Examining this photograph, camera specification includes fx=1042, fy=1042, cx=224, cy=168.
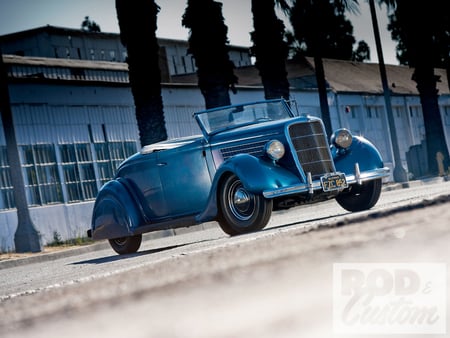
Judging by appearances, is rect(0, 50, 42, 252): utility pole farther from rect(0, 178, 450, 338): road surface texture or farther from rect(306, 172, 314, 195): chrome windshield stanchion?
rect(0, 178, 450, 338): road surface texture

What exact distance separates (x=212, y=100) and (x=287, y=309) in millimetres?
24840

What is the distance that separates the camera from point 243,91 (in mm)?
38875

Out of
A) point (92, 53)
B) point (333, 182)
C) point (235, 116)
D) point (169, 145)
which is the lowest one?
point (333, 182)

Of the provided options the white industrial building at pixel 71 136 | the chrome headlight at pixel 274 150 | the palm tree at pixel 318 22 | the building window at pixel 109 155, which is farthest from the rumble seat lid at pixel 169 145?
the palm tree at pixel 318 22

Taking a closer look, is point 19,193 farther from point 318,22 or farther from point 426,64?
point 426,64

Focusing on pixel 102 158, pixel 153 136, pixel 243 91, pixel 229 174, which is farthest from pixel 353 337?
pixel 243 91

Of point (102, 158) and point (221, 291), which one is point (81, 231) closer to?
point (102, 158)

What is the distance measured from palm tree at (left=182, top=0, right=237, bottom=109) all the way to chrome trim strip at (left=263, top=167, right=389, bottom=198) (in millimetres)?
13549

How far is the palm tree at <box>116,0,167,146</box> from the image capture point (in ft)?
80.0

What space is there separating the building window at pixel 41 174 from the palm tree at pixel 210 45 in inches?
184

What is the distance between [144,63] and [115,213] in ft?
38.5

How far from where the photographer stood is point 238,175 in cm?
1164

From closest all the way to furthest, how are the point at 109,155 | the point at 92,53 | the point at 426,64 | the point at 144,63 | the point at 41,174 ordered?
1. the point at 144,63
2. the point at 41,174
3. the point at 109,155
4. the point at 426,64
5. the point at 92,53

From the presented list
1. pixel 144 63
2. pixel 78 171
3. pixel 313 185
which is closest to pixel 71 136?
pixel 78 171
